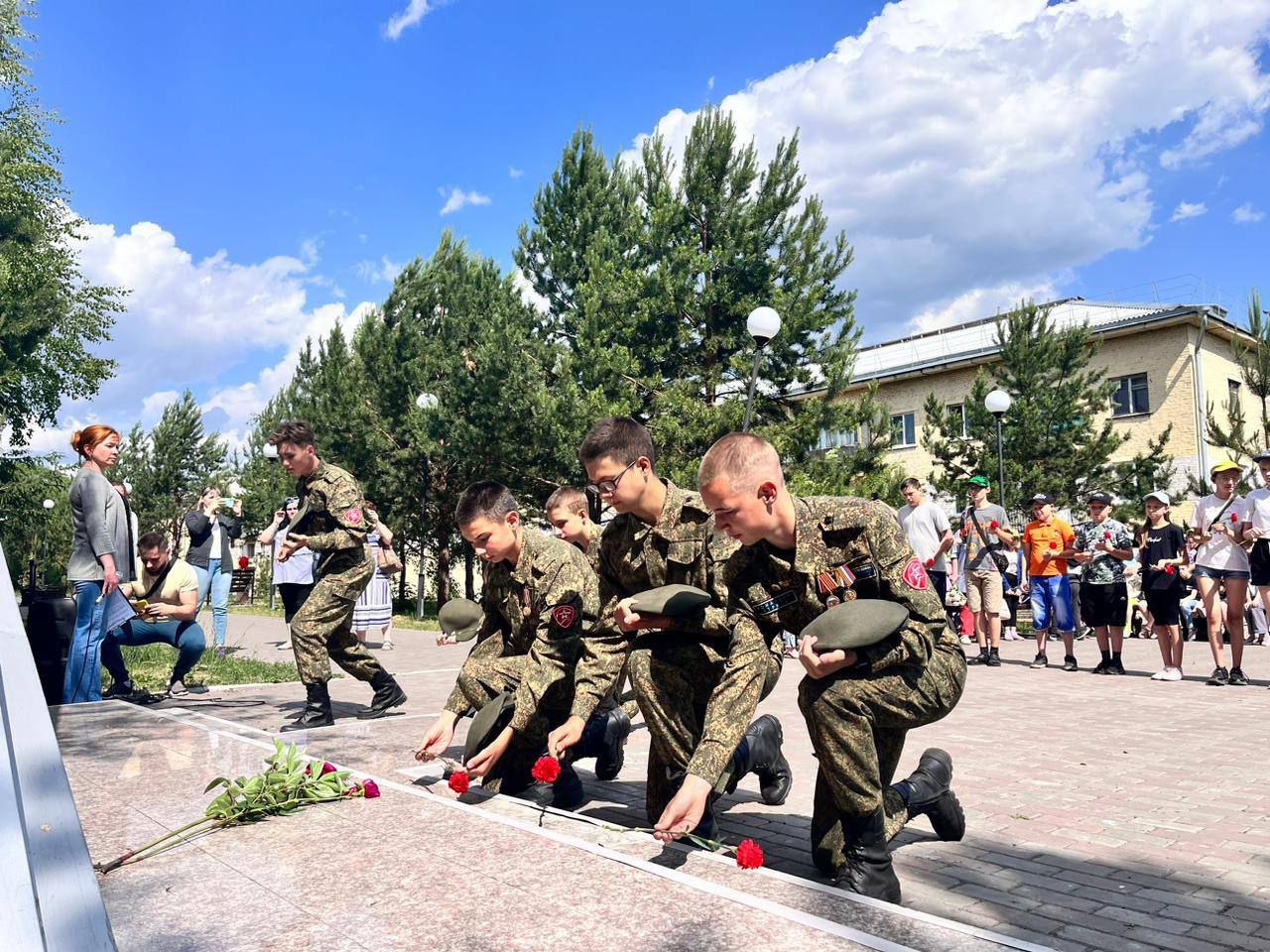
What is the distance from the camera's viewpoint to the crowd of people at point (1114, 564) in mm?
8844

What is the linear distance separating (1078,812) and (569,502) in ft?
9.44

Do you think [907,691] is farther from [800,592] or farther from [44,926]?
[44,926]

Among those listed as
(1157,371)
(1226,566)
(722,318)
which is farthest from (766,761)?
(1157,371)

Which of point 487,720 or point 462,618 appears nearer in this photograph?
point 487,720

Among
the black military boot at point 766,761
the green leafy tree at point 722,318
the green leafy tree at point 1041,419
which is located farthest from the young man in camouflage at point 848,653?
the green leafy tree at point 1041,419

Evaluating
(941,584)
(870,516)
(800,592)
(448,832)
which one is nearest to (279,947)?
(448,832)

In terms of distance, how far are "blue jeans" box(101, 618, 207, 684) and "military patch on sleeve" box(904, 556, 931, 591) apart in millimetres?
6443

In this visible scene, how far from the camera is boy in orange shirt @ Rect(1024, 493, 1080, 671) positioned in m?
10.6

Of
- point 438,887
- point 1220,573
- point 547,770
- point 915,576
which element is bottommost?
point 438,887

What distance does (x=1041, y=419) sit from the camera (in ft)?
83.1

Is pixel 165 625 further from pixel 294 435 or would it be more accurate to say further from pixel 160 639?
pixel 294 435

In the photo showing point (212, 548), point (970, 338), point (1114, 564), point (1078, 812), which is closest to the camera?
point (1078, 812)

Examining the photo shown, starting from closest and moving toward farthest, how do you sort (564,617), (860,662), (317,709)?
1. (860,662)
2. (564,617)
3. (317,709)

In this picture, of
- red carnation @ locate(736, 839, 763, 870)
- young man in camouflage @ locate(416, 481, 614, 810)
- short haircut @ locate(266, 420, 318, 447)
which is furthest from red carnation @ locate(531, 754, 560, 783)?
short haircut @ locate(266, 420, 318, 447)
